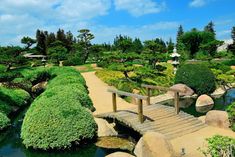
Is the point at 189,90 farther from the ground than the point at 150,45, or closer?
closer

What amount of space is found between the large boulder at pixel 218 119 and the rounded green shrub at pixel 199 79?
422 inches

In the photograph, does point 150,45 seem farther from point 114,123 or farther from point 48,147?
point 48,147

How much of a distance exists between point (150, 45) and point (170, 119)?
757 inches

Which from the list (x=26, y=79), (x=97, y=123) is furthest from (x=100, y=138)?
(x=26, y=79)

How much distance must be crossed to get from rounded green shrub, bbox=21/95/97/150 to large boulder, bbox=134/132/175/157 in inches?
109

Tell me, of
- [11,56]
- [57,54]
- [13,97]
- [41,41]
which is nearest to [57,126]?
[13,97]

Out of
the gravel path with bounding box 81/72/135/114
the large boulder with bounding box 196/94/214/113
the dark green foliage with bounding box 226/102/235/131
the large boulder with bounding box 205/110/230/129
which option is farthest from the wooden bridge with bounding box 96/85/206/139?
the large boulder with bounding box 196/94/214/113

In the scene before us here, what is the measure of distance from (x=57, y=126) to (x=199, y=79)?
15550 mm

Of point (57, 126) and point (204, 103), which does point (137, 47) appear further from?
point (57, 126)

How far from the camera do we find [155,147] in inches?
395

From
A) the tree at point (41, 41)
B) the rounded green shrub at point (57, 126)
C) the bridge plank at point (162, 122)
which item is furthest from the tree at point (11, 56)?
the tree at point (41, 41)

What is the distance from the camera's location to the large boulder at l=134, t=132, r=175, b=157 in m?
9.88

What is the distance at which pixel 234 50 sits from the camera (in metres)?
55.1

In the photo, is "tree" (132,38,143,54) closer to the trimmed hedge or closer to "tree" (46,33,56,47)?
"tree" (46,33,56,47)
